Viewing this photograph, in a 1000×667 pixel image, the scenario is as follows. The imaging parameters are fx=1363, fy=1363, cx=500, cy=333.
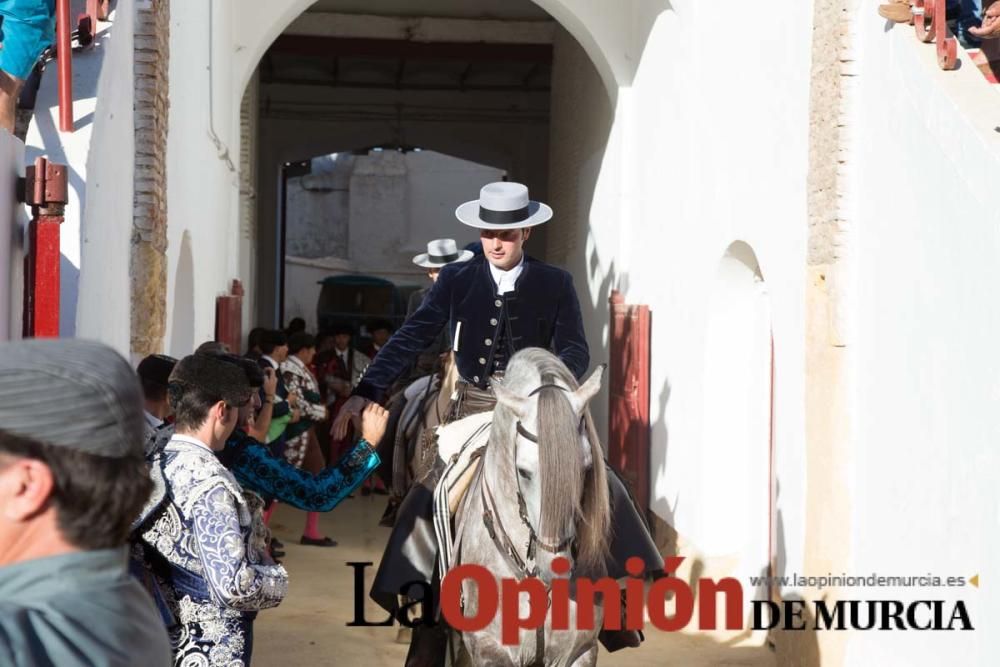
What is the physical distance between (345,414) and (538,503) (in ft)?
4.15

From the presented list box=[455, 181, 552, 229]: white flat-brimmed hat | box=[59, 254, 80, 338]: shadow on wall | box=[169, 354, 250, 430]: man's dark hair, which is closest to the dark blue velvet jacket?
box=[455, 181, 552, 229]: white flat-brimmed hat

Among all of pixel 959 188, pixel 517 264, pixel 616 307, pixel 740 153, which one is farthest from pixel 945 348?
pixel 616 307

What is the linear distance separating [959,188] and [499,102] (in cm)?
1763

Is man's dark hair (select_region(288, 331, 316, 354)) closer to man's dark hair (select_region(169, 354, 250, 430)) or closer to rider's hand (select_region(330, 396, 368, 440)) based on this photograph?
rider's hand (select_region(330, 396, 368, 440))

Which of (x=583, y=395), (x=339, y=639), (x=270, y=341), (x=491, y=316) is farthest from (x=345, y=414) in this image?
(x=270, y=341)

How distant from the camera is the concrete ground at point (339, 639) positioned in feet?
26.1

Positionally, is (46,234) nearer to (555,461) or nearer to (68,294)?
(68,294)

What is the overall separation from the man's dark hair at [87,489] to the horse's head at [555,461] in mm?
3086

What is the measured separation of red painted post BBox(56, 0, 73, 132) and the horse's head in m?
1.93

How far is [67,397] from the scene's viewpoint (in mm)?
1709

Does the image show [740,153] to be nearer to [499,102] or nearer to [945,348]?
[945,348]

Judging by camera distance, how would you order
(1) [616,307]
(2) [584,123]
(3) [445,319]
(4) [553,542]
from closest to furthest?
(4) [553,542] → (3) [445,319] → (1) [616,307] → (2) [584,123]

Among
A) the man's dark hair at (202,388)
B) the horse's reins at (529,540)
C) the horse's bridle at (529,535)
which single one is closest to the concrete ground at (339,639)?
the horse's reins at (529,540)

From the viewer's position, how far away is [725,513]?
29.8ft
